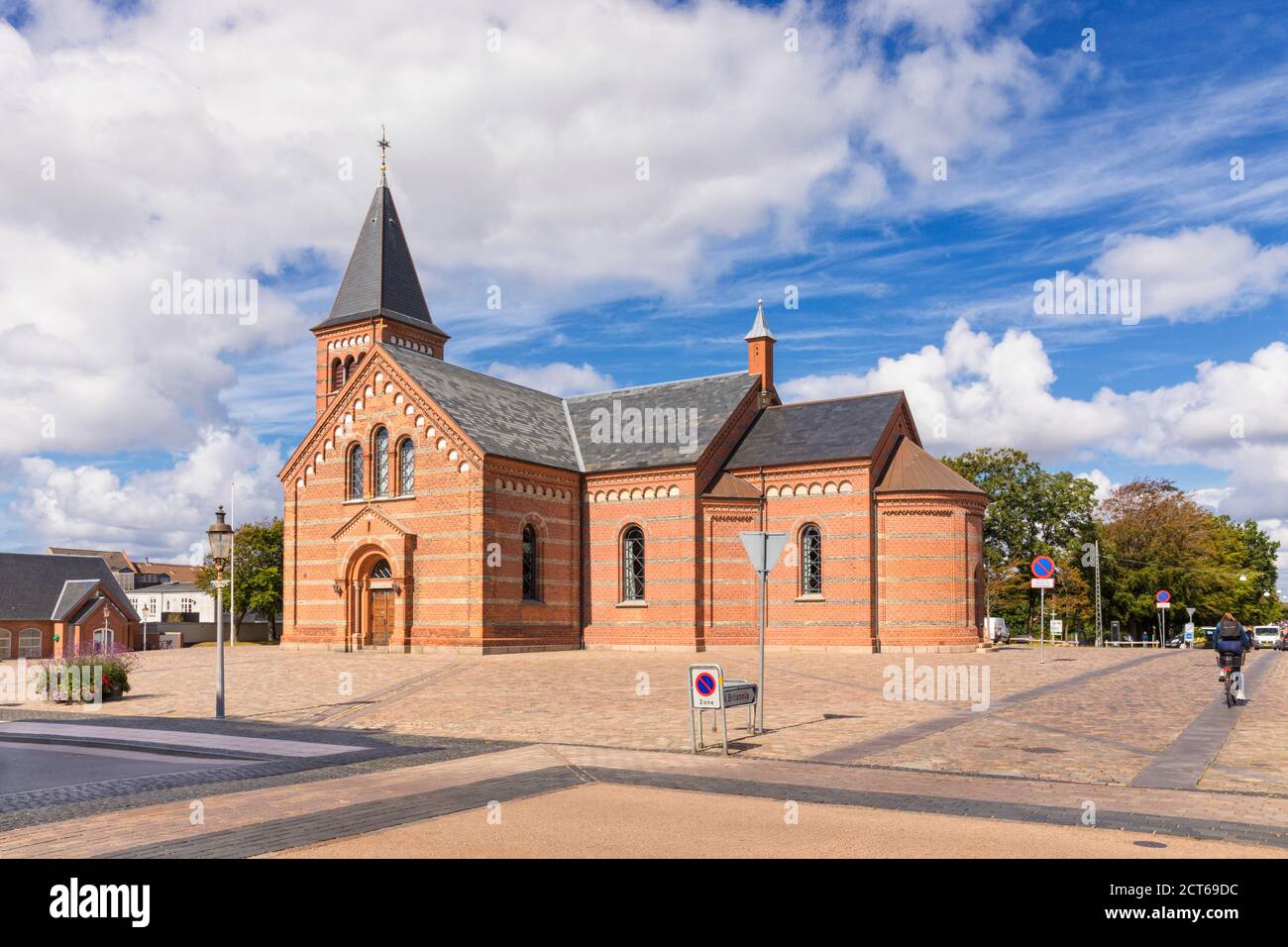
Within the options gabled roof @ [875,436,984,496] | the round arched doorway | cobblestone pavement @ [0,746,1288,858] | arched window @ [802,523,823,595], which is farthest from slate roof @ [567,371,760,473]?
cobblestone pavement @ [0,746,1288,858]

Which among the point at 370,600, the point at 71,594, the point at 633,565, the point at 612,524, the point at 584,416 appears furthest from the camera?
the point at 71,594

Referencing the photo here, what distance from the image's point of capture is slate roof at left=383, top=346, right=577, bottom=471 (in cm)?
→ 4019

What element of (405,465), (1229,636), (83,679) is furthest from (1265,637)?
(83,679)

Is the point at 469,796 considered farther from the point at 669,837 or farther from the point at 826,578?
the point at 826,578

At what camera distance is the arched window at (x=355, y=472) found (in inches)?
1658

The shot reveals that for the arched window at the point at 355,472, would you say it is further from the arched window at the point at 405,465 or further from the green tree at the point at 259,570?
the green tree at the point at 259,570

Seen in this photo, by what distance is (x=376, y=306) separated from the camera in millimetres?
49531

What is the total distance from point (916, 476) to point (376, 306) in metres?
27.0

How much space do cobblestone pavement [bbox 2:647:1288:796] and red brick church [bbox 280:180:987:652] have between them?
479 cm

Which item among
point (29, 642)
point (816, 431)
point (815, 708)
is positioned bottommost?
point (29, 642)

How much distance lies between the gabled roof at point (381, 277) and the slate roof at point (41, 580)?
27.2 meters

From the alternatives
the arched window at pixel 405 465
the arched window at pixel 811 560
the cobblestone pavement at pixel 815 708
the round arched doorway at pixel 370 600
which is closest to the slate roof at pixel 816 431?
the arched window at pixel 811 560

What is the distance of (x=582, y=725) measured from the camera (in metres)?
16.8

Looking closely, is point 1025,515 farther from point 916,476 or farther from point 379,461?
point 379,461
